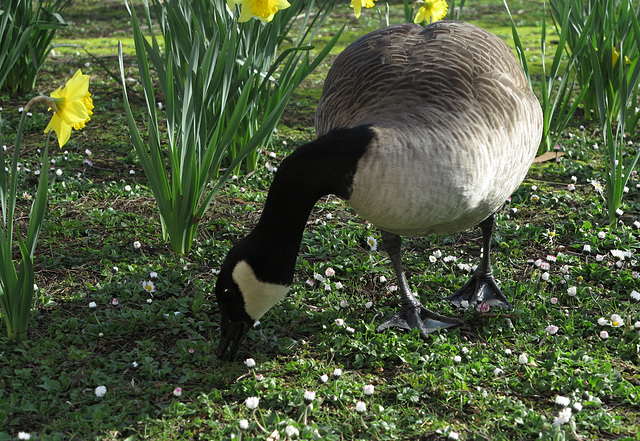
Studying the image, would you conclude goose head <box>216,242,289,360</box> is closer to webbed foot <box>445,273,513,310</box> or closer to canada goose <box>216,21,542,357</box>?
canada goose <box>216,21,542,357</box>

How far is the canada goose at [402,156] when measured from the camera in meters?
2.84

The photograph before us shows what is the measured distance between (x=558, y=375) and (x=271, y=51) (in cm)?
292

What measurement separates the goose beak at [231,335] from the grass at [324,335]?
10 centimetres

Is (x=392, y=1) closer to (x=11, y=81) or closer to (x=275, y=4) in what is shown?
(x=11, y=81)

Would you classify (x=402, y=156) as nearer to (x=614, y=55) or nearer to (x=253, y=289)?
(x=253, y=289)

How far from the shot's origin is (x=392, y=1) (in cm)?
1370

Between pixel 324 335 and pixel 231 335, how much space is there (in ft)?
1.97

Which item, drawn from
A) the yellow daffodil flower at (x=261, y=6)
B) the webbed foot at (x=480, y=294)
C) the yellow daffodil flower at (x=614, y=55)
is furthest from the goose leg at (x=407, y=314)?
the yellow daffodil flower at (x=614, y=55)

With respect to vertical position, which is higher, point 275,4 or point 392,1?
point 275,4

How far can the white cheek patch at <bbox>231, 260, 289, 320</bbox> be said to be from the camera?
301cm

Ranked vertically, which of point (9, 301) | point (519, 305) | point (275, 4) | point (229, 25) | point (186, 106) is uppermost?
point (275, 4)

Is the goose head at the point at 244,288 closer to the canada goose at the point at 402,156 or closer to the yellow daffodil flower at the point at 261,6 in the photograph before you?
the canada goose at the point at 402,156

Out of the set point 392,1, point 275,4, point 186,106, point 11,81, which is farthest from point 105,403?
Answer: point 392,1

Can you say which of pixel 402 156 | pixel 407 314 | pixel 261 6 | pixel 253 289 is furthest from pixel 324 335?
pixel 261 6
